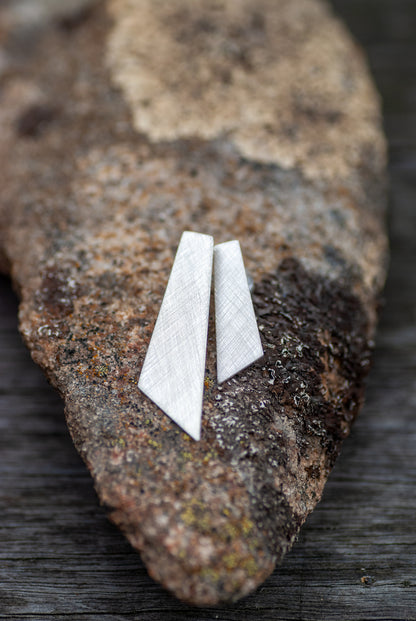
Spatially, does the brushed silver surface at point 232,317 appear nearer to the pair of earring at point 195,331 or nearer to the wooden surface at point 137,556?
the pair of earring at point 195,331

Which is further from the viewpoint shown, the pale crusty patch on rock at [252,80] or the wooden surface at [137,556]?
the pale crusty patch on rock at [252,80]

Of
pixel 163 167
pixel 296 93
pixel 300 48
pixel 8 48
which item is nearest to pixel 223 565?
pixel 163 167

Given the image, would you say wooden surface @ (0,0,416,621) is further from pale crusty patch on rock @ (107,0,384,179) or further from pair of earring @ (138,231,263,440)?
pale crusty patch on rock @ (107,0,384,179)

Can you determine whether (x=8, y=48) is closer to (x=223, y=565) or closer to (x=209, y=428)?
(x=209, y=428)

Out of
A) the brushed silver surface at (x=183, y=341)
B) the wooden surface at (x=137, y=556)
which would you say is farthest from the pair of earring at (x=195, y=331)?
the wooden surface at (x=137, y=556)

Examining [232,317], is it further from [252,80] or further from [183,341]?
[252,80]

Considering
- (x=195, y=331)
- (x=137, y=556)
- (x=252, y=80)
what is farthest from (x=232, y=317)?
(x=252, y=80)
